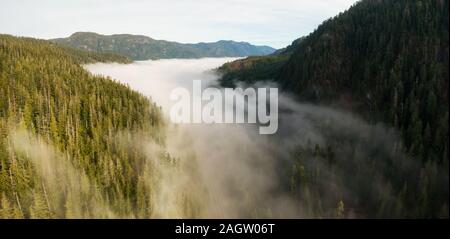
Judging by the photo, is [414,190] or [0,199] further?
[414,190]

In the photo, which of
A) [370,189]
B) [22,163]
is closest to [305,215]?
[370,189]

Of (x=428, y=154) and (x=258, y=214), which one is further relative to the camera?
(x=258, y=214)

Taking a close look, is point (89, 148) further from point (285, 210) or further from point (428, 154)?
point (428, 154)

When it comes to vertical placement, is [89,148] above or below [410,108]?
below
